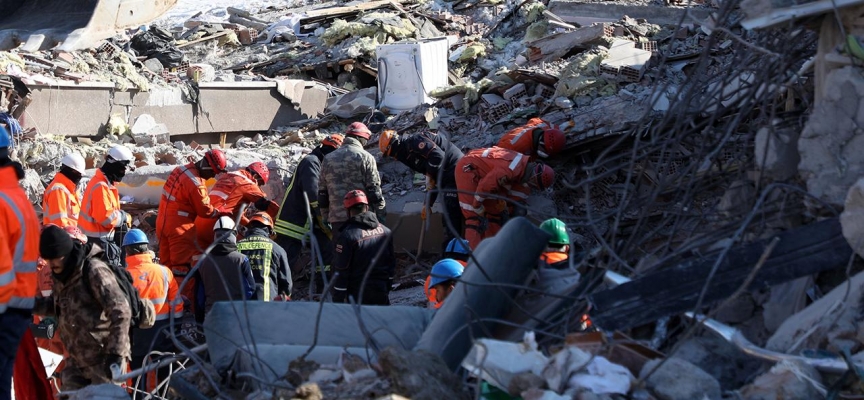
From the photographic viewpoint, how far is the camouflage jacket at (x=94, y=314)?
19.8ft

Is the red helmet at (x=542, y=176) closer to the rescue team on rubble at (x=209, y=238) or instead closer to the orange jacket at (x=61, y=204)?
the rescue team on rubble at (x=209, y=238)

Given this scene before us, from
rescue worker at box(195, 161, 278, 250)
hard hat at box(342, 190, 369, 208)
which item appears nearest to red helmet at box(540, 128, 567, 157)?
hard hat at box(342, 190, 369, 208)

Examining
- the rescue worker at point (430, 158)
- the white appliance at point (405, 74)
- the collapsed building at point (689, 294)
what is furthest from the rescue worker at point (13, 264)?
the white appliance at point (405, 74)

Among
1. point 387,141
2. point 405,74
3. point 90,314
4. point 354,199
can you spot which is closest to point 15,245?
point 90,314

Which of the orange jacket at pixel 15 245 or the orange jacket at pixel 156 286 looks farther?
the orange jacket at pixel 156 286

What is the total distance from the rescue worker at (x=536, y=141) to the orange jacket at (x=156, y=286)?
3.51m

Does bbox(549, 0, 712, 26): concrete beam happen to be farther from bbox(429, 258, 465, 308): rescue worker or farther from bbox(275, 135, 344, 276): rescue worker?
bbox(429, 258, 465, 308): rescue worker

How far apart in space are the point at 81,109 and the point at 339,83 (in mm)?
5565

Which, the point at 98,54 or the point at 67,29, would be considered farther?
the point at 98,54

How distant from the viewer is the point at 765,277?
3783 millimetres

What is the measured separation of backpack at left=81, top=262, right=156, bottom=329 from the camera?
6062 millimetres

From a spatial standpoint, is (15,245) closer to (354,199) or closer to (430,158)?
(354,199)

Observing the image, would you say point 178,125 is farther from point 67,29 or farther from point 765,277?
point 765,277

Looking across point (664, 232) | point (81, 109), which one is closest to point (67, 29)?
point (664, 232)
